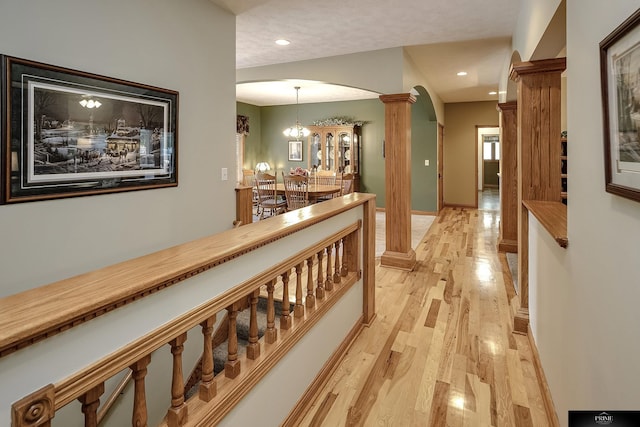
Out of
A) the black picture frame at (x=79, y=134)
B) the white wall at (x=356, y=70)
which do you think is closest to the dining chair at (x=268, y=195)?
the white wall at (x=356, y=70)

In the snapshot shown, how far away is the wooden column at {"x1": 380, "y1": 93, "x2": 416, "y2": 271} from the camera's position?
429 cm

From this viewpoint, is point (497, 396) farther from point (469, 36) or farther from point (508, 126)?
point (508, 126)

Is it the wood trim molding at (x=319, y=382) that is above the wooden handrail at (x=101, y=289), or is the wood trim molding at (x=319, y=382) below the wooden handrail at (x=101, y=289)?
below

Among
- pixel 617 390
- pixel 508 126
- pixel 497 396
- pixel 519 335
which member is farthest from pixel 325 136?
pixel 617 390

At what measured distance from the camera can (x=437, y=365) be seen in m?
2.25

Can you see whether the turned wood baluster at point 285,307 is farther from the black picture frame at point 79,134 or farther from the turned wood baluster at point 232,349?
the black picture frame at point 79,134

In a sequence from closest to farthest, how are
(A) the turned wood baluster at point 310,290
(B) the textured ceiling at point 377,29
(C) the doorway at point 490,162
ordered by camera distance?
(A) the turned wood baluster at point 310,290
(B) the textured ceiling at point 377,29
(C) the doorway at point 490,162

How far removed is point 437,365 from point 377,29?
304 centimetres

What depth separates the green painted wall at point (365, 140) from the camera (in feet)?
26.4

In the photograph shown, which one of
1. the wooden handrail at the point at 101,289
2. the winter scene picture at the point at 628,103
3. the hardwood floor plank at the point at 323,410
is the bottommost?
the hardwood floor plank at the point at 323,410

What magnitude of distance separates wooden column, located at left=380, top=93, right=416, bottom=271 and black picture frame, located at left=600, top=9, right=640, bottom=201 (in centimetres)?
327

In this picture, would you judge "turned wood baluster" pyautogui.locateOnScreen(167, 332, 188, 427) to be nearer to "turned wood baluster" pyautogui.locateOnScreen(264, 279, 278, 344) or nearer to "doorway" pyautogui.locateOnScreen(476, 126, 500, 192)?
"turned wood baluster" pyautogui.locateOnScreen(264, 279, 278, 344)

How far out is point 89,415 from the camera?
809 millimetres

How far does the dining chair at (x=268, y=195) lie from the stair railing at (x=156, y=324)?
13.9 feet
